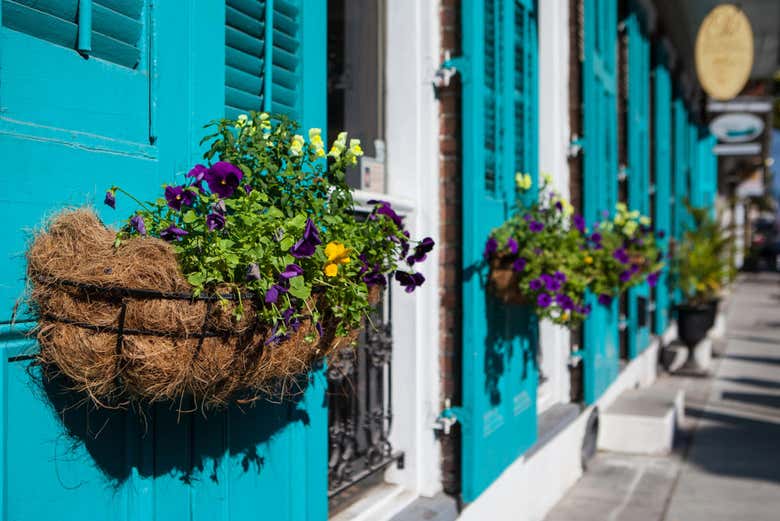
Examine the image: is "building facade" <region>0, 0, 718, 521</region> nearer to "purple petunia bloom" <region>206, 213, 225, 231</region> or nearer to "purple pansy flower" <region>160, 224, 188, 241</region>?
"purple pansy flower" <region>160, 224, 188, 241</region>

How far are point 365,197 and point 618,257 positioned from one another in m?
1.86

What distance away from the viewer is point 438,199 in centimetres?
373

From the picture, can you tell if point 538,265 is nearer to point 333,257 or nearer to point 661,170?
point 333,257

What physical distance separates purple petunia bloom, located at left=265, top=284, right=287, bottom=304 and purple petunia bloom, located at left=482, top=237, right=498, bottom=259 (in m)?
2.15

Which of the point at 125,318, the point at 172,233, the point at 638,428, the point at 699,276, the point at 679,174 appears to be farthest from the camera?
the point at 679,174

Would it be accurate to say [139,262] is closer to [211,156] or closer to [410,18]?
[211,156]

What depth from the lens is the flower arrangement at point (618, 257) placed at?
4.29 metres

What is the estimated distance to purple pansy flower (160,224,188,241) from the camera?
1722 millimetres

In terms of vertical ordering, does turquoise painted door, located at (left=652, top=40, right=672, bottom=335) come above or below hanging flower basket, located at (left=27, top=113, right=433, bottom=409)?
above

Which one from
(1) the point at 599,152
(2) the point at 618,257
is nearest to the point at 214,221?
(2) the point at 618,257

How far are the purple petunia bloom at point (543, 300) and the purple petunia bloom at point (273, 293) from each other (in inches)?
88.7

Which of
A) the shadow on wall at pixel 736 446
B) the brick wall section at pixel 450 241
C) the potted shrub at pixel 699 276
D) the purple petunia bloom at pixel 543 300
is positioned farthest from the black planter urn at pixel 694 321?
the brick wall section at pixel 450 241

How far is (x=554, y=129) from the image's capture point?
5535mm

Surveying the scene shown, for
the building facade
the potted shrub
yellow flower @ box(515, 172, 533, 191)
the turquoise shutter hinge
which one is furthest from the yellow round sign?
the turquoise shutter hinge
